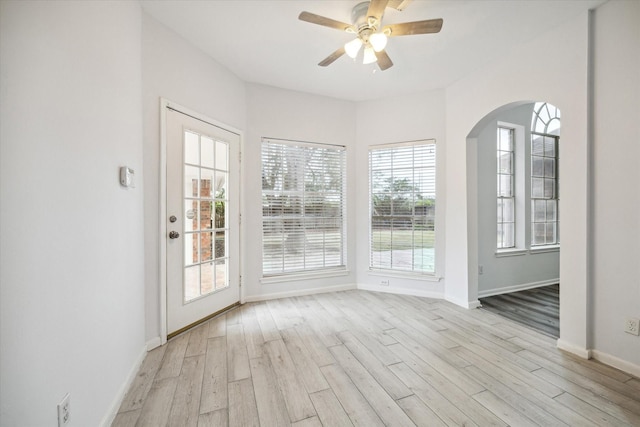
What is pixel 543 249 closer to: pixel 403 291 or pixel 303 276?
pixel 403 291

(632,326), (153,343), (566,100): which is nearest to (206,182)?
(153,343)

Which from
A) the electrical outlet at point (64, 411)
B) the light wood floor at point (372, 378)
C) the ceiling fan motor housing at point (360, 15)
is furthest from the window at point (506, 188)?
the electrical outlet at point (64, 411)

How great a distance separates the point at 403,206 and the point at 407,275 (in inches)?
38.7

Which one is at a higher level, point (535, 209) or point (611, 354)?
point (535, 209)

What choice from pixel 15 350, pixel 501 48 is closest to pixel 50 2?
pixel 15 350

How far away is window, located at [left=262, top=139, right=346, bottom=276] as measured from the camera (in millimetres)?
3619

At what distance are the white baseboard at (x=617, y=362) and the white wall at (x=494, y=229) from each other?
1621 millimetres

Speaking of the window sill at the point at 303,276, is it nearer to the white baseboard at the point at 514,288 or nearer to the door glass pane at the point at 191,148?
the door glass pane at the point at 191,148

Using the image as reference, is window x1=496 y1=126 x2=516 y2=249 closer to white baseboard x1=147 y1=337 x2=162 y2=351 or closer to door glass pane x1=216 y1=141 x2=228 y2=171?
door glass pane x1=216 y1=141 x2=228 y2=171

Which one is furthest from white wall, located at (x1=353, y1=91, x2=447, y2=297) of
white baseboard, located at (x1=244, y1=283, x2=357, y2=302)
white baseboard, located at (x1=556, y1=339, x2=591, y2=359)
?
white baseboard, located at (x1=556, y1=339, x2=591, y2=359)

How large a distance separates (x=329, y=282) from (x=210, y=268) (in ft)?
5.70

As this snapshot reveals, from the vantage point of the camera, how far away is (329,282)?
396cm

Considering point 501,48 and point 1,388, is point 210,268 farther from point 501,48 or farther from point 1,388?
point 501,48

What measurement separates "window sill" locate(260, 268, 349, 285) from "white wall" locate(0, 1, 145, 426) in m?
1.83
